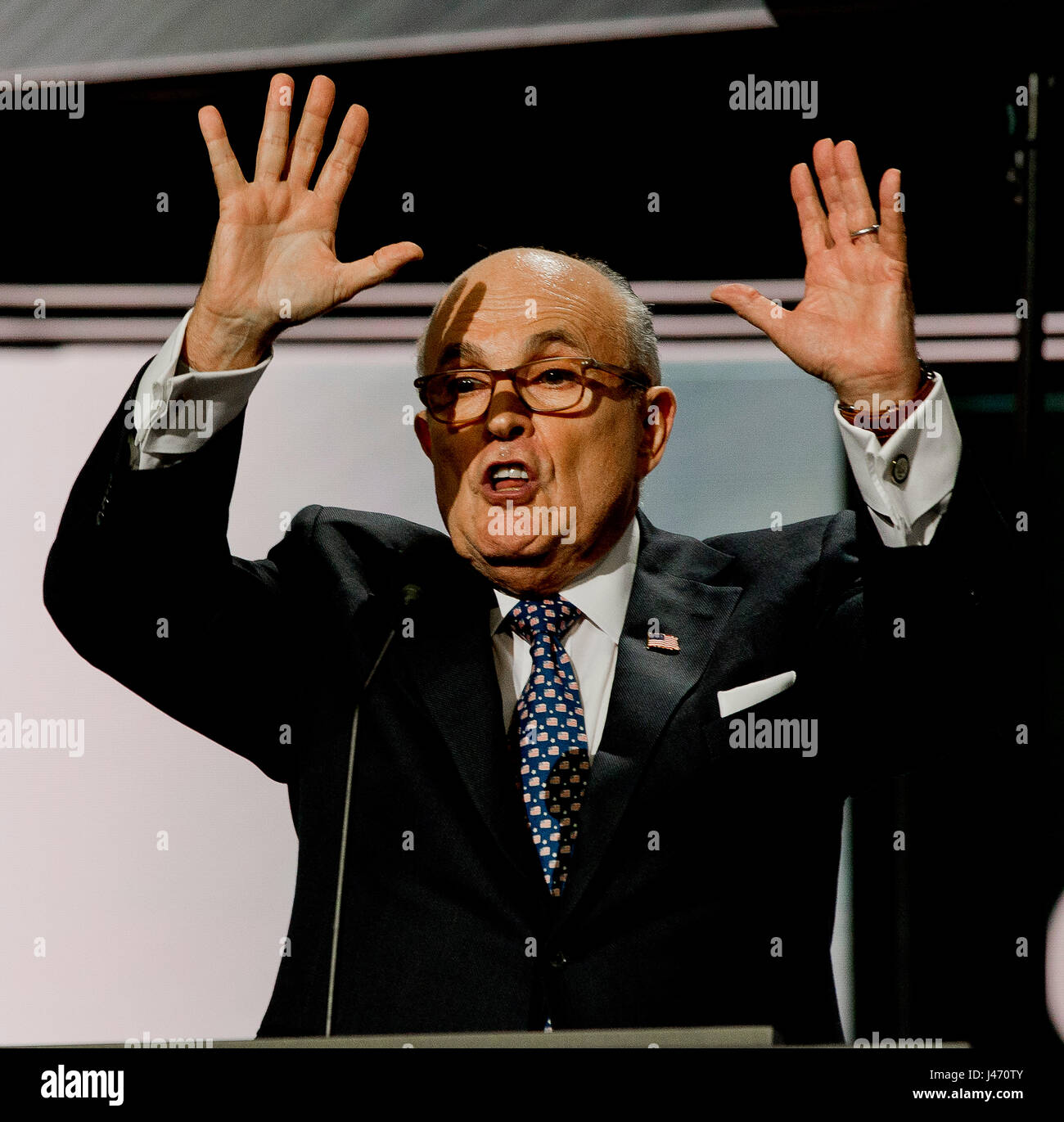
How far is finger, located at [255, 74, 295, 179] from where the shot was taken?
1717 mm

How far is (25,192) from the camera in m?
2.44

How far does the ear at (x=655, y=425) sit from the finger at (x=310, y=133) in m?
0.60

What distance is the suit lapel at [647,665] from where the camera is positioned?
174cm

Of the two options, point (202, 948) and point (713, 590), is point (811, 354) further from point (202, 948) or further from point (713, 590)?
point (202, 948)

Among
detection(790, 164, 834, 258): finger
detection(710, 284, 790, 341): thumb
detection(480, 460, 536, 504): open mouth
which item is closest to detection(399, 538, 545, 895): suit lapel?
detection(480, 460, 536, 504): open mouth

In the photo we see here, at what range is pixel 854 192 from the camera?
1.76 meters

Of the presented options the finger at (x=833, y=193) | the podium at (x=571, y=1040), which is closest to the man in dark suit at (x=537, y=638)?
the finger at (x=833, y=193)

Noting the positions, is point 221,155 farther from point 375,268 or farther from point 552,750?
point 552,750

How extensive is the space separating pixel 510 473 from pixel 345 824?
1.69ft

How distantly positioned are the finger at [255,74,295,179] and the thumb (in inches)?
22.5

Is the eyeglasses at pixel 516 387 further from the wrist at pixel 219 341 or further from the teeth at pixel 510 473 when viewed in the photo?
the wrist at pixel 219 341

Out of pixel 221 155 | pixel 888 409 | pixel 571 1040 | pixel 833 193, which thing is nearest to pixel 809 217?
pixel 833 193

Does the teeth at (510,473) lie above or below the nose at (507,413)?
below
